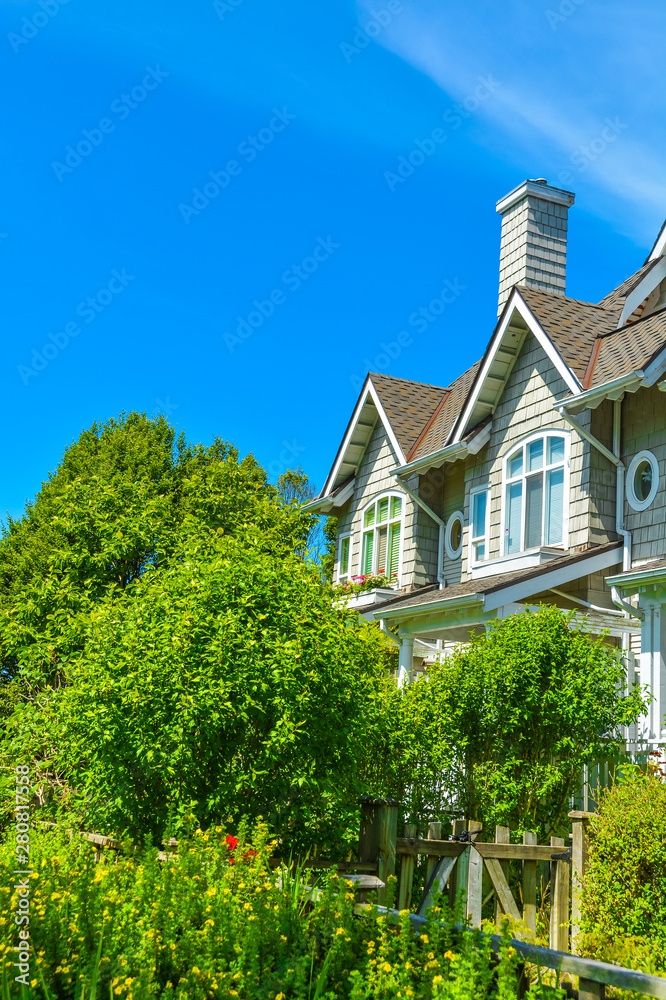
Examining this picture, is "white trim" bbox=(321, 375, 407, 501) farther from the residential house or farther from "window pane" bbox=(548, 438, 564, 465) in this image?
"window pane" bbox=(548, 438, 564, 465)

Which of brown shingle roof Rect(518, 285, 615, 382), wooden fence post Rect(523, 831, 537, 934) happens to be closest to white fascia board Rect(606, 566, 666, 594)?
brown shingle roof Rect(518, 285, 615, 382)

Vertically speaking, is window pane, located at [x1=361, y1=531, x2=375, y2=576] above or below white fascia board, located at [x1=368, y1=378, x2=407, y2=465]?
below

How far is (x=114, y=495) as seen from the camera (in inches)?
545

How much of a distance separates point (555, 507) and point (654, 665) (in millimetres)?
4066

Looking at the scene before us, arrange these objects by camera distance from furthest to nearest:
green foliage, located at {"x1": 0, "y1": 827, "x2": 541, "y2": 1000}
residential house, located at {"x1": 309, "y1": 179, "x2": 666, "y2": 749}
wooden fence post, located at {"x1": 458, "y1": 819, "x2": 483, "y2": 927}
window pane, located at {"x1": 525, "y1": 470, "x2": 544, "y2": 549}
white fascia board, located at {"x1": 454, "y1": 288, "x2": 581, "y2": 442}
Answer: window pane, located at {"x1": 525, "y1": 470, "x2": 544, "y2": 549}
white fascia board, located at {"x1": 454, "y1": 288, "x2": 581, "y2": 442}
residential house, located at {"x1": 309, "y1": 179, "x2": 666, "y2": 749}
wooden fence post, located at {"x1": 458, "y1": 819, "x2": 483, "y2": 927}
green foliage, located at {"x1": 0, "y1": 827, "x2": 541, "y2": 1000}

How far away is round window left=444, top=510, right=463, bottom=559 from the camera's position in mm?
20078

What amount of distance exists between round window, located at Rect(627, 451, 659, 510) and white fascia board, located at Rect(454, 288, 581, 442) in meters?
1.54

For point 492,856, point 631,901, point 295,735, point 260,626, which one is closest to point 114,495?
point 260,626

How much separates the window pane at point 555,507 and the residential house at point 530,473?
33 mm

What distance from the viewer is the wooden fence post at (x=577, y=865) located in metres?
8.06

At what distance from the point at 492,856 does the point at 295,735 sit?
214 cm

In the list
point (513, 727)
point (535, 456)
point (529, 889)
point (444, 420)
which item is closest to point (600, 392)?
point (535, 456)

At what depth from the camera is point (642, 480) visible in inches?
595

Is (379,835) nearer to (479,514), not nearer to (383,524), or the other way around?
(479,514)
